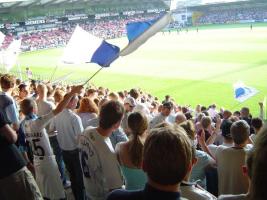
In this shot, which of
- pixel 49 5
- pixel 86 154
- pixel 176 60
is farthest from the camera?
pixel 49 5

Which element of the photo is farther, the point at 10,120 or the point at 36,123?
the point at 10,120

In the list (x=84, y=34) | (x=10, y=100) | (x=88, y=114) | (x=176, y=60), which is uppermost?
(x=84, y=34)

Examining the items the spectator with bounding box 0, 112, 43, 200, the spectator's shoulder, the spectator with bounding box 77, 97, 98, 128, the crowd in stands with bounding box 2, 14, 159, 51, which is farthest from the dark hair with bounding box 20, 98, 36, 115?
the crowd in stands with bounding box 2, 14, 159, 51

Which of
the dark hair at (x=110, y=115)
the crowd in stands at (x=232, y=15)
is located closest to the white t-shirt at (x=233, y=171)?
the dark hair at (x=110, y=115)

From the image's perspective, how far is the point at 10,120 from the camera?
529 cm

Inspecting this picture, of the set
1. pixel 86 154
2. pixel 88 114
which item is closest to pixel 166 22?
pixel 88 114

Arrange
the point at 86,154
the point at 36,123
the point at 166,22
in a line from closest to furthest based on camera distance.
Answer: the point at 86,154 < the point at 36,123 < the point at 166,22

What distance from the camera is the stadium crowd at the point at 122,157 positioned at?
6.24 ft

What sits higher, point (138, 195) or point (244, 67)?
point (138, 195)

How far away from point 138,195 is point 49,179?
3630mm

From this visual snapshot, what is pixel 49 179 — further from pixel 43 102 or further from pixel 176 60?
pixel 176 60

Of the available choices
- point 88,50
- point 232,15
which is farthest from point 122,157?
point 232,15

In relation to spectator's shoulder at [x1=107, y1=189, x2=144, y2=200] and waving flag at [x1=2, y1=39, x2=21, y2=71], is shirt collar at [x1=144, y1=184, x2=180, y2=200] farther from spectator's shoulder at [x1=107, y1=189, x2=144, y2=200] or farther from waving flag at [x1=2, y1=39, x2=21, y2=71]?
waving flag at [x1=2, y1=39, x2=21, y2=71]

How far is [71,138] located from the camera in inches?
220
